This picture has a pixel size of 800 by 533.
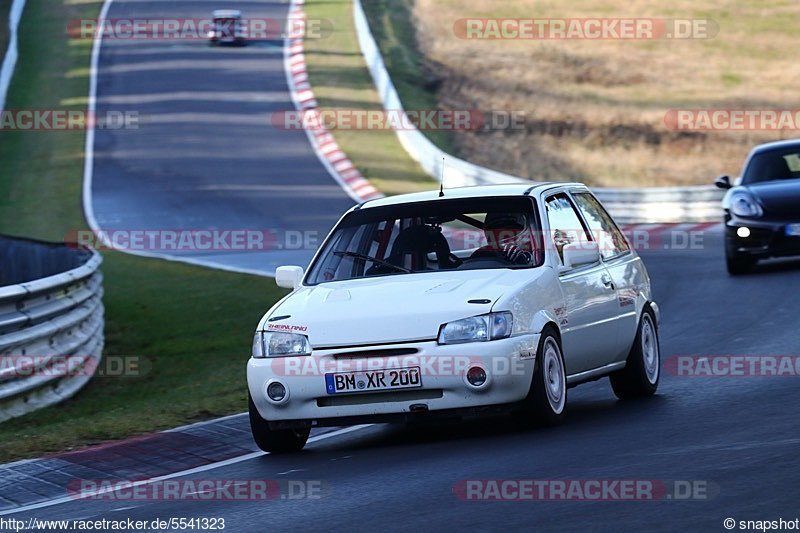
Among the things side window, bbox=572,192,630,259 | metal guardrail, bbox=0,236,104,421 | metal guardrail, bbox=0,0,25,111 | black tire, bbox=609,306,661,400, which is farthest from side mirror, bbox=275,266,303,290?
metal guardrail, bbox=0,0,25,111

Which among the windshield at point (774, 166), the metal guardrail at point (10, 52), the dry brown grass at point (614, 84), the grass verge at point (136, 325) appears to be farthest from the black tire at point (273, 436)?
the metal guardrail at point (10, 52)

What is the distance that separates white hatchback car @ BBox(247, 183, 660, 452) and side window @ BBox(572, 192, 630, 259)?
18 millimetres

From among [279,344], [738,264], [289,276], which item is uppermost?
[289,276]

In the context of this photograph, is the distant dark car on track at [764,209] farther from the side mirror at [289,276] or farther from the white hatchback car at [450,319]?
the side mirror at [289,276]

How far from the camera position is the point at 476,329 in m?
8.00

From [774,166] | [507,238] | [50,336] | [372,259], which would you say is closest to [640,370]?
[507,238]

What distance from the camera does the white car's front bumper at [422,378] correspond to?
26.0 ft

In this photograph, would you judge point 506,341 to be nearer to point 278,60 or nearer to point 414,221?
point 414,221

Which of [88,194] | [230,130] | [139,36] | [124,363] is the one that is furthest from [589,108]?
[124,363]

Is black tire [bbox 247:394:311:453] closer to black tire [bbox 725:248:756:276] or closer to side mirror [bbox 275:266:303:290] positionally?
side mirror [bbox 275:266:303:290]

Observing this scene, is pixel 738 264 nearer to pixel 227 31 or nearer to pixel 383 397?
pixel 383 397

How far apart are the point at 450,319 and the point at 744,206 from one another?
9.85 m

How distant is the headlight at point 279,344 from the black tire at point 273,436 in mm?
289

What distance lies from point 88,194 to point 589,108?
13.9 m
